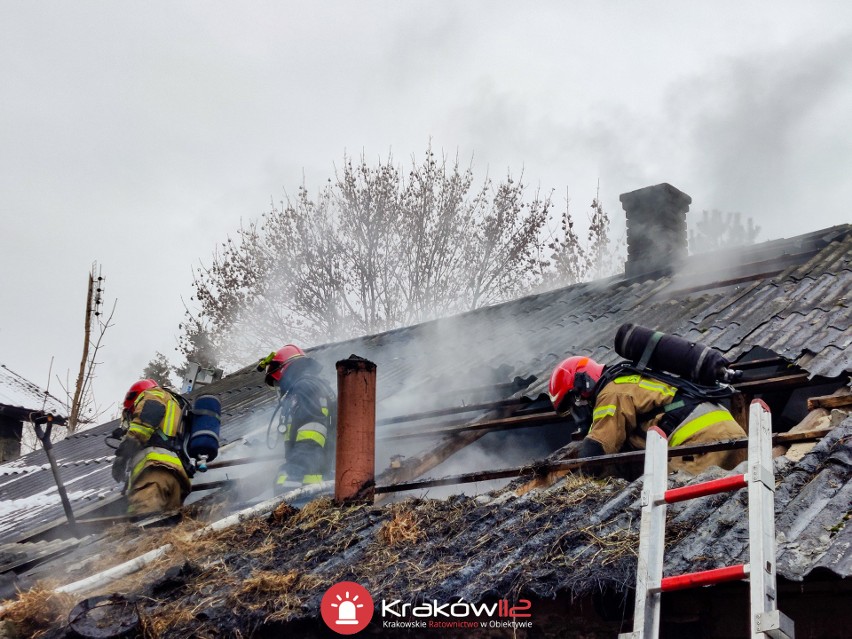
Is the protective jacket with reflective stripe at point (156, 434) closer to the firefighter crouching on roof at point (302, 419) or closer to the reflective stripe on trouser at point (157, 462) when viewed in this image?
the reflective stripe on trouser at point (157, 462)

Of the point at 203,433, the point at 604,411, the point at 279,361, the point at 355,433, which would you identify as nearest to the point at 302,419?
the point at 279,361

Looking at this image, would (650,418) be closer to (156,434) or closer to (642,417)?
(642,417)

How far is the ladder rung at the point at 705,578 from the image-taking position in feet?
9.88

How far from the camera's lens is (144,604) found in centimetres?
495

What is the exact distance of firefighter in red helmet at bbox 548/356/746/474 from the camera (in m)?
5.09

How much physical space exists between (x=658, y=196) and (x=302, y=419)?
20.9 ft

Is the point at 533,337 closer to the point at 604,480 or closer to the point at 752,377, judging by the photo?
the point at 752,377

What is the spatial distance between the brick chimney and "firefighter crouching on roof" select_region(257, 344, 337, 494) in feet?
16.1

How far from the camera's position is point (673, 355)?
18.2ft

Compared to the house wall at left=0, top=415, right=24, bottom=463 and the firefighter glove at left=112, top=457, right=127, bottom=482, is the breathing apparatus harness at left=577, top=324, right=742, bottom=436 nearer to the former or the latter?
the firefighter glove at left=112, top=457, right=127, bottom=482

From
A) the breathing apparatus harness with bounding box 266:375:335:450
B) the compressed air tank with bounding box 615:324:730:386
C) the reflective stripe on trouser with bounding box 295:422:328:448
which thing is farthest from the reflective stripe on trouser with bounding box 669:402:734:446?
the breathing apparatus harness with bounding box 266:375:335:450

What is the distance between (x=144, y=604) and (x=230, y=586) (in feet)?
1.70

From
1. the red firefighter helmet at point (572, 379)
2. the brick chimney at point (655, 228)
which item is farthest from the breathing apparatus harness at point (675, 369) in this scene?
the brick chimney at point (655, 228)

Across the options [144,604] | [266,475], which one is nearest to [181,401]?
[266,475]
